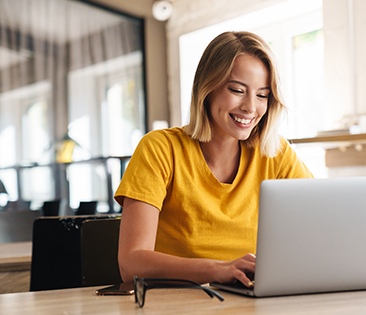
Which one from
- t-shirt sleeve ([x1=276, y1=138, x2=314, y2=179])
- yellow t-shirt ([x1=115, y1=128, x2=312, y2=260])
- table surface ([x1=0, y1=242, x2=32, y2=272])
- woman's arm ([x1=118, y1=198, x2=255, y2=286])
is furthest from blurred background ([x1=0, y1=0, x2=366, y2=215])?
woman's arm ([x1=118, y1=198, x2=255, y2=286])

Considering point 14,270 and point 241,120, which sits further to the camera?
point 14,270

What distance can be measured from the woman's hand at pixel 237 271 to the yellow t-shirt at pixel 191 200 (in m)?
0.33

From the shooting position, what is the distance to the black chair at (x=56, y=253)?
1.48 metres

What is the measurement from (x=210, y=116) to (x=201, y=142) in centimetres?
9

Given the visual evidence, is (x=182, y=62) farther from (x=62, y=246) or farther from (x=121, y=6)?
(x=62, y=246)

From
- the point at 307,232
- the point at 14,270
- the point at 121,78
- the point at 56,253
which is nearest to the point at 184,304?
the point at 307,232

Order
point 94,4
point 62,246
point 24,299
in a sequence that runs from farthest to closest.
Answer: point 94,4 < point 62,246 < point 24,299

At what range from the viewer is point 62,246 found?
150 centimetres

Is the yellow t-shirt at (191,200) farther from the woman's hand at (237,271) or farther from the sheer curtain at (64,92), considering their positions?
the sheer curtain at (64,92)

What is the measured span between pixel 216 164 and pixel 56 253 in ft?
2.06

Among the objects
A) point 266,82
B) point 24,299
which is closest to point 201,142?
point 266,82

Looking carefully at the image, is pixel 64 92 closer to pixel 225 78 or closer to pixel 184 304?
pixel 225 78

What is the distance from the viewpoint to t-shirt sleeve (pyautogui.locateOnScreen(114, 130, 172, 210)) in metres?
1.12

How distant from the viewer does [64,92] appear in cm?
494
